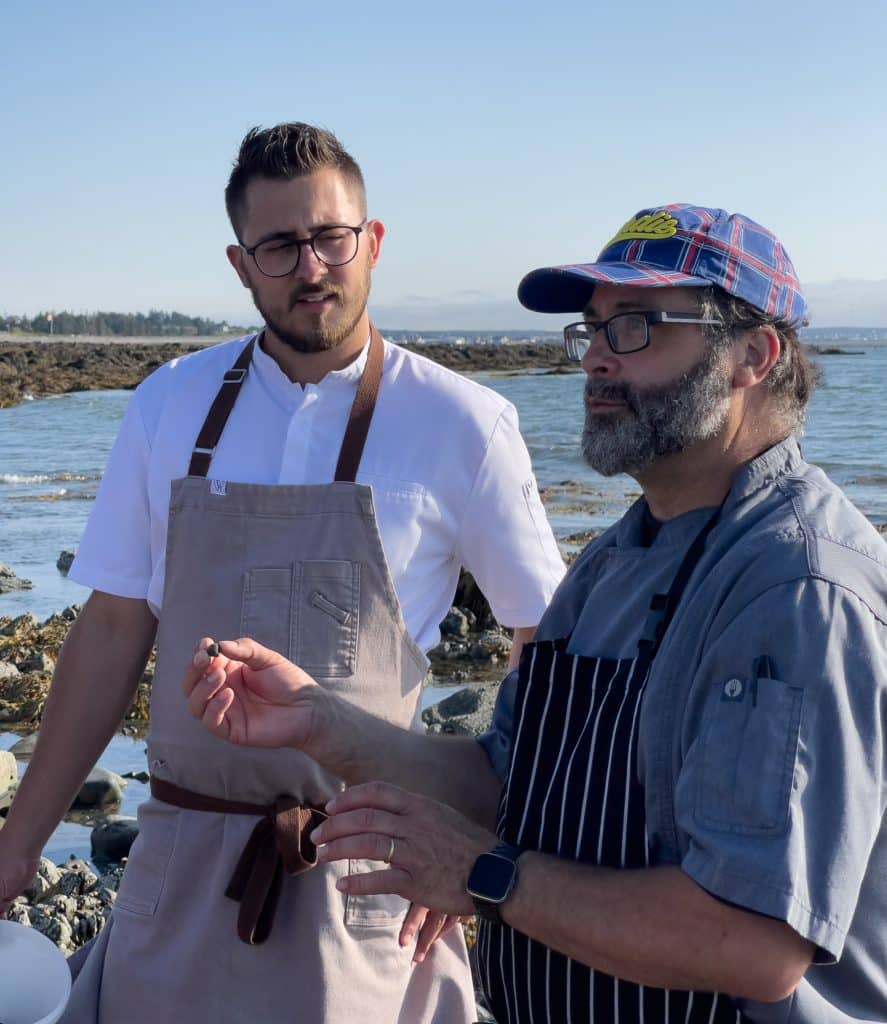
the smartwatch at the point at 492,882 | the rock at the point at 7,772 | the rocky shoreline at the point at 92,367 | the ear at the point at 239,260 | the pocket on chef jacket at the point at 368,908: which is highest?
the ear at the point at 239,260

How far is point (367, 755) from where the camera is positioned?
8.09 feet

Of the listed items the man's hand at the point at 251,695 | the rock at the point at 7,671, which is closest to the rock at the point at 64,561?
the rock at the point at 7,671

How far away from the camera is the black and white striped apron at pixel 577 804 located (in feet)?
6.37

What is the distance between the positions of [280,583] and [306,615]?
88 mm

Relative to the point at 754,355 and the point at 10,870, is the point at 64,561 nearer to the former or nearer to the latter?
the point at 10,870

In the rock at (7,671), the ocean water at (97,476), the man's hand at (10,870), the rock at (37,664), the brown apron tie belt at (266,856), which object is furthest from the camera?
the ocean water at (97,476)

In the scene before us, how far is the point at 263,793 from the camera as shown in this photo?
8.72ft

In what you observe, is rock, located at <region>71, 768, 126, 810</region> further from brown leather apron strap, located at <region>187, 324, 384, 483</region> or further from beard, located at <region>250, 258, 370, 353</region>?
beard, located at <region>250, 258, 370, 353</region>

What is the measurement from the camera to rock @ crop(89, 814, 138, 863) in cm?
556

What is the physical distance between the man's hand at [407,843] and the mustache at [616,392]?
75 centimetres

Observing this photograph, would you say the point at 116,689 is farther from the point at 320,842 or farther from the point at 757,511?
the point at 757,511

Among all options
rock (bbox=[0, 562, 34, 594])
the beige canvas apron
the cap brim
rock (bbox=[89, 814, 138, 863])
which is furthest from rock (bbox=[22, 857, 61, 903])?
rock (bbox=[0, 562, 34, 594])

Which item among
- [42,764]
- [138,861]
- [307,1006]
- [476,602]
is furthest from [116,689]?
[476,602]

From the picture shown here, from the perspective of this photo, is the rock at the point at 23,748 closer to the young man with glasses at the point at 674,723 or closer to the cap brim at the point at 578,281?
the young man with glasses at the point at 674,723
